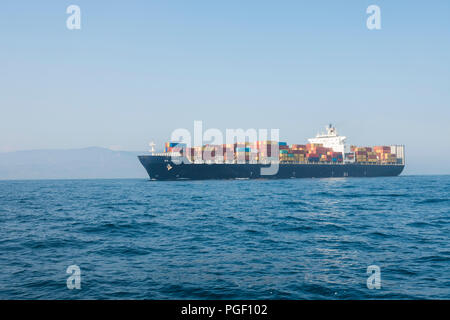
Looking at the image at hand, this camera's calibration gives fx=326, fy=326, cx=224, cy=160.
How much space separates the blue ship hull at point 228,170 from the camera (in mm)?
81188

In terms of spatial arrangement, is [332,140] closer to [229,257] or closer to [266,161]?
[266,161]

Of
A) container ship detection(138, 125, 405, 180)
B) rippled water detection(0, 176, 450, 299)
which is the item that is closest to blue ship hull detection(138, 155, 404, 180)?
container ship detection(138, 125, 405, 180)

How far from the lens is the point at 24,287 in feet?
31.1

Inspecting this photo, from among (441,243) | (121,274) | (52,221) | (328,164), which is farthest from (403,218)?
(328,164)

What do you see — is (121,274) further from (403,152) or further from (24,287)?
(403,152)

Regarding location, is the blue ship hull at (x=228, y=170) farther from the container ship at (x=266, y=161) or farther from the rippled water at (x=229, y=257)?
the rippled water at (x=229, y=257)

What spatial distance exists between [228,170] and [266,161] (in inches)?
485

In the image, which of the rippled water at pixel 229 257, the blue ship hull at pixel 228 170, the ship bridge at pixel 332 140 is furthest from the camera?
the ship bridge at pixel 332 140

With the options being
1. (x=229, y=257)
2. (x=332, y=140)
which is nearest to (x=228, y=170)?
(x=332, y=140)

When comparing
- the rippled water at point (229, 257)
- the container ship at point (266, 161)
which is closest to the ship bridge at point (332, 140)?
the container ship at point (266, 161)

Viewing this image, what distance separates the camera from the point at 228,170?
84.4 meters

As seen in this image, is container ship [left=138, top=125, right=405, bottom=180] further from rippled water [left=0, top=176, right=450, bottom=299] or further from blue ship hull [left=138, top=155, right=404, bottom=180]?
rippled water [left=0, top=176, right=450, bottom=299]

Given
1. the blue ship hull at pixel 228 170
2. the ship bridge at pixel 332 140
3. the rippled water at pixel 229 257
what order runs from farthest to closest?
the ship bridge at pixel 332 140, the blue ship hull at pixel 228 170, the rippled water at pixel 229 257
